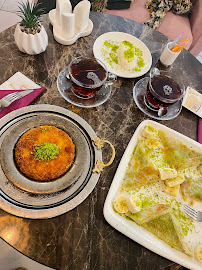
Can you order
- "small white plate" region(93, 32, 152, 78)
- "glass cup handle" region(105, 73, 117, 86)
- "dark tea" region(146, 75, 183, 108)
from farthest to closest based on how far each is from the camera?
"small white plate" region(93, 32, 152, 78) → "glass cup handle" region(105, 73, 117, 86) → "dark tea" region(146, 75, 183, 108)

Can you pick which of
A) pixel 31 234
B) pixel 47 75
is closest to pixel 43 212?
pixel 31 234

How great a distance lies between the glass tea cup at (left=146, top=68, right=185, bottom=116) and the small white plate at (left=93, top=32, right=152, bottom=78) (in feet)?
0.62

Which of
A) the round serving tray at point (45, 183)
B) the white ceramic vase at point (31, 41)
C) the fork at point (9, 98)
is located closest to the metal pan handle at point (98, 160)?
the round serving tray at point (45, 183)

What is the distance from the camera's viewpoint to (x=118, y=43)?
6.45ft

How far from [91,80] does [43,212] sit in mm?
837

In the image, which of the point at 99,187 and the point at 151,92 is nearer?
the point at 99,187

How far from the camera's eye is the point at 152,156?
4.74 ft

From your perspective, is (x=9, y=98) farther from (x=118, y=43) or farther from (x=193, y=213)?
(x=193, y=213)

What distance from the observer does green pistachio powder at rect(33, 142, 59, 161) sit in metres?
1.26

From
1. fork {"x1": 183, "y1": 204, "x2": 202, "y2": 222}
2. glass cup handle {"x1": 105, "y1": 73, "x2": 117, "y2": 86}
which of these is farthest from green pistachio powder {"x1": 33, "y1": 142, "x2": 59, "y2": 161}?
fork {"x1": 183, "y1": 204, "x2": 202, "y2": 222}

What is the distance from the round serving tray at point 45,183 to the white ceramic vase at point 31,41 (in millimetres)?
470

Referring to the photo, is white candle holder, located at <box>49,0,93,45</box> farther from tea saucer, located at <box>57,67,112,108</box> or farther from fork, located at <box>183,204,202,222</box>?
fork, located at <box>183,204,202,222</box>

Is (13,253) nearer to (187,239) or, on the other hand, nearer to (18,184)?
(18,184)

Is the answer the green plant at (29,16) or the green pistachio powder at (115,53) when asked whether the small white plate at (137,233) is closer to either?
the green pistachio powder at (115,53)
